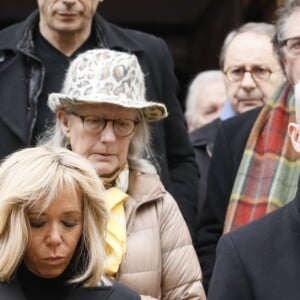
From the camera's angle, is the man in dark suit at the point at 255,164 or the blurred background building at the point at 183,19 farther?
the blurred background building at the point at 183,19

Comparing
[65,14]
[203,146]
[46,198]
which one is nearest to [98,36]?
[65,14]

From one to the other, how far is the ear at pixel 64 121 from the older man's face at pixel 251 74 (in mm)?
1491

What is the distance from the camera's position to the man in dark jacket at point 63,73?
17.3 ft

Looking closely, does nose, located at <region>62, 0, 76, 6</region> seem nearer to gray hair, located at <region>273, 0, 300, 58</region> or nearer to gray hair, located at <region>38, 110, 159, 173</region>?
gray hair, located at <region>38, 110, 159, 173</region>

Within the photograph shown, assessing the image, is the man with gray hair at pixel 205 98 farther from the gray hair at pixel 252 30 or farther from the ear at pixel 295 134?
the ear at pixel 295 134

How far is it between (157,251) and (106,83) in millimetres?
710

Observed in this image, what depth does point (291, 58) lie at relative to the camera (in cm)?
514

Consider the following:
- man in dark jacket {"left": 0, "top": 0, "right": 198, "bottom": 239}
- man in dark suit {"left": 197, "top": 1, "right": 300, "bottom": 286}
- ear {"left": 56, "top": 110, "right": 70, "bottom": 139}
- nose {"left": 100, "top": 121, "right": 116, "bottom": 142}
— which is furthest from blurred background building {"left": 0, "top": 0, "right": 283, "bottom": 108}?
nose {"left": 100, "top": 121, "right": 116, "bottom": 142}

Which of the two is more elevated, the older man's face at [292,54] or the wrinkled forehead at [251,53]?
the older man's face at [292,54]

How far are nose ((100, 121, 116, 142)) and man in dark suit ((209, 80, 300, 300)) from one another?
1.10 m

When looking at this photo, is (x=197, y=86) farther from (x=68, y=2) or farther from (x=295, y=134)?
(x=295, y=134)

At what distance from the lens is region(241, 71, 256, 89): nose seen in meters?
6.25

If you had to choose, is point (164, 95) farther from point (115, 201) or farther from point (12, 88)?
point (115, 201)

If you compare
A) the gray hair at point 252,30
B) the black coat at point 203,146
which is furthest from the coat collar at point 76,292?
the gray hair at point 252,30
